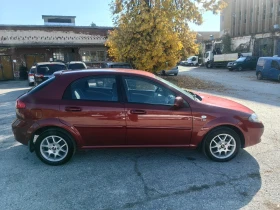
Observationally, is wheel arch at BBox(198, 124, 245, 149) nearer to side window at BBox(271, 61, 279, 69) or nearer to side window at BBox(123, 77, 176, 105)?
side window at BBox(123, 77, 176, 105)

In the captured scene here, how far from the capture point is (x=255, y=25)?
1433 inches

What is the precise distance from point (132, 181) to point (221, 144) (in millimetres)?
1637

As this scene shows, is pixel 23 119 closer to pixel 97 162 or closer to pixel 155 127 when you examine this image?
pixel 97 162

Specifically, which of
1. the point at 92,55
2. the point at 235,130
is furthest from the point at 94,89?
the point at 92,55

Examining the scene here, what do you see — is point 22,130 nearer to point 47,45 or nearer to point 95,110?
point 95,110

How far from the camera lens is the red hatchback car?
3.79m

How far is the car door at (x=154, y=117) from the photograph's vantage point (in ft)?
12.5

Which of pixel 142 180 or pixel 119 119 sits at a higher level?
pixel 119 119

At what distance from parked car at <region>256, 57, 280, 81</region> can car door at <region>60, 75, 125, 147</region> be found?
1663cm

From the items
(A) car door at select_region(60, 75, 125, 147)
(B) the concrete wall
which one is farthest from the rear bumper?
(B) the concrete wall

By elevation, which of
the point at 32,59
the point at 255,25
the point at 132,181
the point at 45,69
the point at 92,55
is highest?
the point at 255,25

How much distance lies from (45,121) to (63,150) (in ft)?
1.88

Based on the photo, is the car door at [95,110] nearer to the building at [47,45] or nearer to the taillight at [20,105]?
the taillight at [20,105]

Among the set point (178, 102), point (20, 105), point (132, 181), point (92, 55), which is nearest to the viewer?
point (132, 181)
